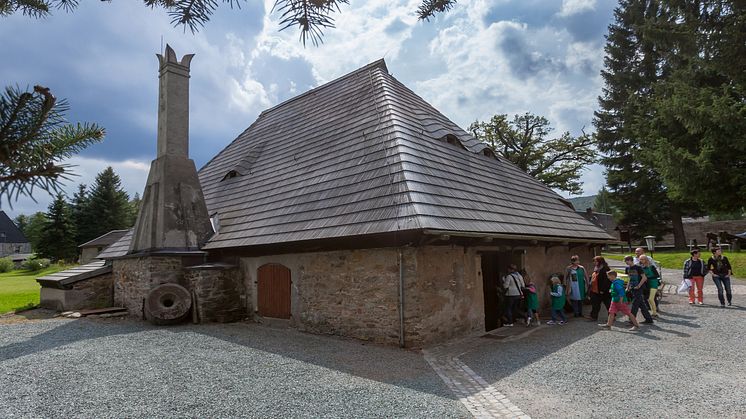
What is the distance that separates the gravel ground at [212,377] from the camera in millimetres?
4355

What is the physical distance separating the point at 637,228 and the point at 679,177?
1442 cm

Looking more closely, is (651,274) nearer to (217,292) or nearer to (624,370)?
(624,370)

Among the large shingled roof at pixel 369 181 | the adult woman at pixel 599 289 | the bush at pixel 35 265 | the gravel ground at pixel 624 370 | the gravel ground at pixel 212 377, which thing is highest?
the large shingled roof at pixel 369 181

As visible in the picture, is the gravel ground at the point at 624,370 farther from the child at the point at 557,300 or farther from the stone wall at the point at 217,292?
the stone wall at the point at 217,292

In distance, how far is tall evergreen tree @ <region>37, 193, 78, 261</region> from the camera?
34344 mm

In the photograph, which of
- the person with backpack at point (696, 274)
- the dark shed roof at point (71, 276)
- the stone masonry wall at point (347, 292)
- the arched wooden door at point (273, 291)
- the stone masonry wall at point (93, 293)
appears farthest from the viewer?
the stone masonry wall at point (93, 293)

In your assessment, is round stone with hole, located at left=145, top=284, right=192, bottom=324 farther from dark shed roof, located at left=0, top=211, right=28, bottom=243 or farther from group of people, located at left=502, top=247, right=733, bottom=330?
dark shed roof, located at left=0, top=211, right=28, bottom=243

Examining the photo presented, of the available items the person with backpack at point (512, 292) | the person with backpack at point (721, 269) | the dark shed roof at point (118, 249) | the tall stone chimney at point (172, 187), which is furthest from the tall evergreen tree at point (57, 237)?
the person with backpack at point (721, 269)

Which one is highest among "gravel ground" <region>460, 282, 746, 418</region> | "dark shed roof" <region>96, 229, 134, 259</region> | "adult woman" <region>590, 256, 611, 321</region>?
"dark shed roof" <region>96, 229, 134, 259</region>

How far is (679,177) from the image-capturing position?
17.6m

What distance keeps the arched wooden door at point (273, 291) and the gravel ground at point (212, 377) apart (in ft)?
3.91

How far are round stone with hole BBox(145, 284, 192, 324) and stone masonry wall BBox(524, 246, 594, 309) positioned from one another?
8700 millimetres

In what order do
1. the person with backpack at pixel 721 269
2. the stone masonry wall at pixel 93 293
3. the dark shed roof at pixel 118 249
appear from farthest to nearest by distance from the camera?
the dark shed roof at pixel 118 249 < the stone masonry wall at pixel 93 293 < the person with backpack at pixel 721 269

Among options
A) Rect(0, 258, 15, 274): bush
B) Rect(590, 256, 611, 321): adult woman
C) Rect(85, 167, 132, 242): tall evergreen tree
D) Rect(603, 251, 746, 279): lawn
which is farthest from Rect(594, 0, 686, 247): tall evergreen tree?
Rect(0, 258, 15, 274): bush
